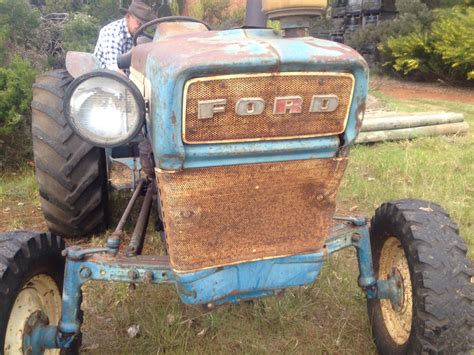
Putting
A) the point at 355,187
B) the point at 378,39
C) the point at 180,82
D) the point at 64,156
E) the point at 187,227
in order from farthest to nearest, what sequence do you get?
the point at 378,39 → the point at 355,187 → the point at 64,156 → the point at 187,227 → the point at 180,82

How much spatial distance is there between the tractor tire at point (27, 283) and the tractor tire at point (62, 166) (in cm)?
76

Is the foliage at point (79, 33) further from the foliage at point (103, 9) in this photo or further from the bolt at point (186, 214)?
the bolt at point (186, 214)

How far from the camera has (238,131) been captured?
1.53m

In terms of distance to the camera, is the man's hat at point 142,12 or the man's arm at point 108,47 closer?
the man's hat at point 142,12

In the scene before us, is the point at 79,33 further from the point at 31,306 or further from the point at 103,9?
the point at 31,306

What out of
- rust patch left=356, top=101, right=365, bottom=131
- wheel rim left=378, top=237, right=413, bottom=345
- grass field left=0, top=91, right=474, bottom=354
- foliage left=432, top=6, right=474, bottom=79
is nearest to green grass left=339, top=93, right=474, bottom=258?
grass field left=0, top=91, right=474, bottom=354

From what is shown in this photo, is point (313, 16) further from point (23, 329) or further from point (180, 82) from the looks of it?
point (23, 329)

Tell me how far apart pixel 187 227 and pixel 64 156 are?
142 centimetres

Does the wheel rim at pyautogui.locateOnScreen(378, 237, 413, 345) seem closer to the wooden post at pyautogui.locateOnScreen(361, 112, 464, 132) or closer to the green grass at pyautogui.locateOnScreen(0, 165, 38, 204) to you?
the green grass at pyautogui.locateOnScreen(0, 165, 38, 204)

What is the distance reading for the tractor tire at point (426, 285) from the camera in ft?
6.30

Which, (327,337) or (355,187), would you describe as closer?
(327,337)

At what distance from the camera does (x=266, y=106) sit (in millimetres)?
1511

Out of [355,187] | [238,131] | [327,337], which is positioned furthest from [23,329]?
[355,187]

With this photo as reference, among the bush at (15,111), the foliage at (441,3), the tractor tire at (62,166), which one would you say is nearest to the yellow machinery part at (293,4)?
the tractor tire at (62,166)
